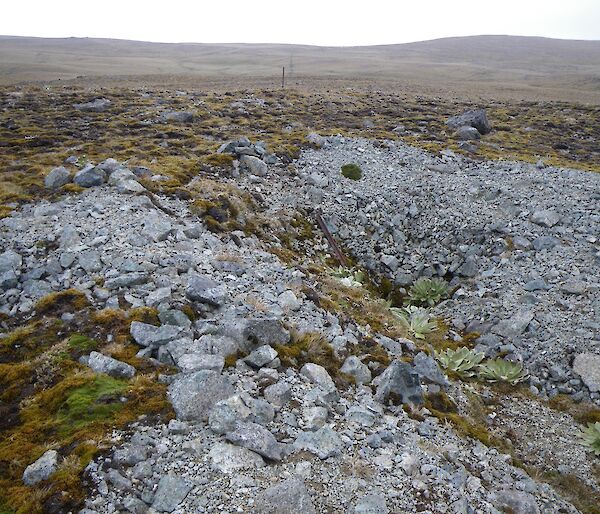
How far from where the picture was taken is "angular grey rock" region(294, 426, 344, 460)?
22.2ft

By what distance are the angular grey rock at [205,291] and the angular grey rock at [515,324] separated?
786cm

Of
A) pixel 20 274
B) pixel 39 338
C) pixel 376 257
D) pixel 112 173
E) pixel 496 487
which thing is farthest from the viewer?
pixel 376 257

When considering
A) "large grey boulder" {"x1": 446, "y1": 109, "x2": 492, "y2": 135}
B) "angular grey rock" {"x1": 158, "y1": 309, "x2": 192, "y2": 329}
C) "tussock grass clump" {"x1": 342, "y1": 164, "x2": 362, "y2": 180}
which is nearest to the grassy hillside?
"large grey boulder" {"x1": 446, "y1": 109, "x2": 492, "y2": 135}

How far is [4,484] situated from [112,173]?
35.9 feet

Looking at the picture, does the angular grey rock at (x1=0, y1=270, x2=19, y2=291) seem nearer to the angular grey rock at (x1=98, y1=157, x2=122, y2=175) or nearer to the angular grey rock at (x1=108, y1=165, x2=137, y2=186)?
the angular grey rock at (x1=108, y1=165, x2=137, y2=186)

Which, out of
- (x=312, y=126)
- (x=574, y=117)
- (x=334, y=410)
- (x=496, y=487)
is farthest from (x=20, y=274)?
(x=574, y=117)

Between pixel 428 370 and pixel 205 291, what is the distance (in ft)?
16.5

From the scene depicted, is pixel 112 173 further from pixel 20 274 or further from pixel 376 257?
pixel 376 257

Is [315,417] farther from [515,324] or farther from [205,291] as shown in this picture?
[515,324]

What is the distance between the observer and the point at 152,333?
336 inches

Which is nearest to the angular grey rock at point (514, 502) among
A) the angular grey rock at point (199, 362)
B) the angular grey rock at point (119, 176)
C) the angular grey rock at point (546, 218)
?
the angular grey rock at point (199, 362)

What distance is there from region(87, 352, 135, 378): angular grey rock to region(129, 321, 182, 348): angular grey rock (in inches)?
25.1

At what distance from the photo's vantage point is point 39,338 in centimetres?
872

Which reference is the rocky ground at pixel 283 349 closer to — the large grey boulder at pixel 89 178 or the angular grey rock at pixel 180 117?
the large grey boulder at pixel 89 178
